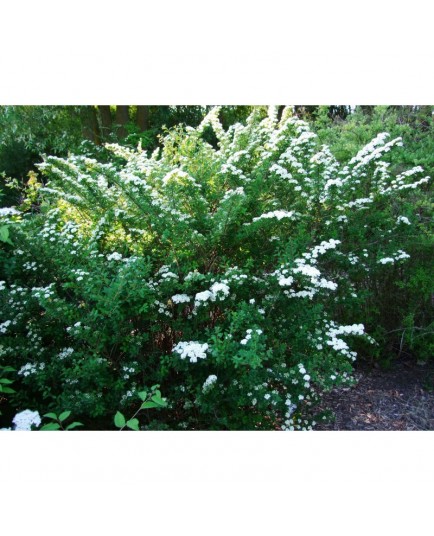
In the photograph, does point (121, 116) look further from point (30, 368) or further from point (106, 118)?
point (30, 368)

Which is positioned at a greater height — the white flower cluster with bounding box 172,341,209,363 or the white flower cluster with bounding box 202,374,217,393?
the white flower cluster with bounding box 172,341,209,363

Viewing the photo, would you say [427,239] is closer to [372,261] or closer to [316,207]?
[372,261]

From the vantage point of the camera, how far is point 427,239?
3.06 m

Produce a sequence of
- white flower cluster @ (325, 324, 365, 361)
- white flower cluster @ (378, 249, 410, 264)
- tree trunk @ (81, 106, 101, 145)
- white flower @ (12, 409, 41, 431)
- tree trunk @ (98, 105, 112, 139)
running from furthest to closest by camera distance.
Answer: tree trunk @ (98, 105, 112, 139)
tree trunk @ (81, 106, 101, 145)
white flower cluster @ (378, 249, 410, 264)
white flower cluster @ (325, 324, 365, 361)
white flower @ (12, 409, 41, 431)

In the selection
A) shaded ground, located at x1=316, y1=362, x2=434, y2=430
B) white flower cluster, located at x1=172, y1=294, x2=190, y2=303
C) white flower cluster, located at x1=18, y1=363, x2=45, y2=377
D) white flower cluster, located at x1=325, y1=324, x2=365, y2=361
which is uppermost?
white flower cluster, located at x1=172, y1=294, x2=190, y2=303

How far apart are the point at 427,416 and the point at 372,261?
3.33 ft

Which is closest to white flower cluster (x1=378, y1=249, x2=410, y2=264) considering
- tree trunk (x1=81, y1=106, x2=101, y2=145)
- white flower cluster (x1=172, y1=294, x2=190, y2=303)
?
white flower cluster (x1=172, y1=294, x2=190, y2=303)

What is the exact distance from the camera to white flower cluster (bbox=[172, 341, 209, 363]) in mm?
2047

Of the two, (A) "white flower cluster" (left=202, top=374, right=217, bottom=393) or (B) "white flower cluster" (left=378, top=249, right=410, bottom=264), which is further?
(B) "white flower cluster" (left=378, top=249, right=410, bottom=264)

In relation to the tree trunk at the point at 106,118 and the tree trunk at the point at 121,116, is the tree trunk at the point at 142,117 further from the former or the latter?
the tree trunk at the point at 106,118

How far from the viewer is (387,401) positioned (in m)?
3.06

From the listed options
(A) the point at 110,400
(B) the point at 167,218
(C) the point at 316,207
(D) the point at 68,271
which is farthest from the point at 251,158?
(A) the point at 110,400

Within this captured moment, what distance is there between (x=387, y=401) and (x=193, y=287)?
162 centimetres

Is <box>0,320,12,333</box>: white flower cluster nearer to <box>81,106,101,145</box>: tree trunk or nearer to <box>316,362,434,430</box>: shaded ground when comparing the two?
<box>316,362,434,430</box>: shaded ground
